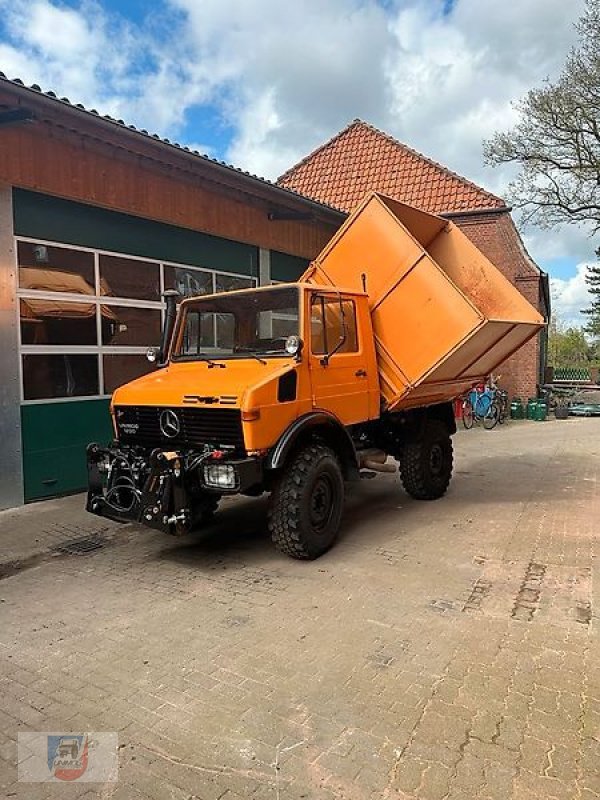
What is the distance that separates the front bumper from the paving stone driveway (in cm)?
52

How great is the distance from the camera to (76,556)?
207 inches

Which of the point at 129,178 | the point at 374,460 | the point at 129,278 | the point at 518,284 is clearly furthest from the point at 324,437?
the point at 518,284

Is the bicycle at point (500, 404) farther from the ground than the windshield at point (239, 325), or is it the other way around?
the windshield at point (239, 325)

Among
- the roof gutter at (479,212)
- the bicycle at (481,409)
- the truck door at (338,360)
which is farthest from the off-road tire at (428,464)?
the roof gutter at (479,212)

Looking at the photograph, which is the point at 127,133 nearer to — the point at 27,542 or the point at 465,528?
the point at 27,542

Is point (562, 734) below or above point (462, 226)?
below

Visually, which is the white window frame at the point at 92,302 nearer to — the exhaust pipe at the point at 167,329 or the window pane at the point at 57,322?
the window pane at the point at 57,322

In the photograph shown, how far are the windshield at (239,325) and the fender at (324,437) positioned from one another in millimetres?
631

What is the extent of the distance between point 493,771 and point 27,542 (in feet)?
15.4

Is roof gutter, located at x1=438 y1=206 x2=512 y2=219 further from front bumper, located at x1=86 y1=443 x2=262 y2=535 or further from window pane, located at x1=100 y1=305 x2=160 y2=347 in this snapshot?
front bumper, located at x1=86 y1=443 x2=262 y2=535

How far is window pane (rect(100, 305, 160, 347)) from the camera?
8133mm

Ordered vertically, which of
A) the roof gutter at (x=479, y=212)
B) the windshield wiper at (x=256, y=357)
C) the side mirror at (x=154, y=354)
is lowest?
the windshield wiper at (x=256, y=357)

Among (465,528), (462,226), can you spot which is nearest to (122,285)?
(465,528)

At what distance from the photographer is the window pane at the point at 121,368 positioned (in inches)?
321
